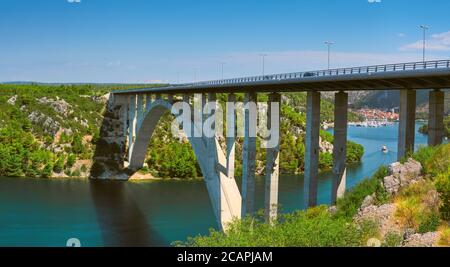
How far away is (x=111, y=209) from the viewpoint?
41625 mm

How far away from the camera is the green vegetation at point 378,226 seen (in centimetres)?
1088

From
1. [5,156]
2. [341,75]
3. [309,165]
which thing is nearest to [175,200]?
[5,156]

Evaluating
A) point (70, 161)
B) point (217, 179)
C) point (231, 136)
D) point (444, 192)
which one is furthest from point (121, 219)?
point (444, 192)

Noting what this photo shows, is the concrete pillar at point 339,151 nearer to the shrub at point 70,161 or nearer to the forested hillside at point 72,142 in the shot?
the forested hillside at point 72,142

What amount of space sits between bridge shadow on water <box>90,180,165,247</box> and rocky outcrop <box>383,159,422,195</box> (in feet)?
68.1

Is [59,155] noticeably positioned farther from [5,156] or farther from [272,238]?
[272,238]

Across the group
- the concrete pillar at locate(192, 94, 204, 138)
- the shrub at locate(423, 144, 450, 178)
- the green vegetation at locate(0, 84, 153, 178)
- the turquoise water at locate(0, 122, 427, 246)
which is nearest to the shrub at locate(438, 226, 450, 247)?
the shrub at locate(423, 144, 450, 178)

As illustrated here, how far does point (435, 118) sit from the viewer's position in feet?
49.6

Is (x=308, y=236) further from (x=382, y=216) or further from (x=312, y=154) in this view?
(x=312, y=154)

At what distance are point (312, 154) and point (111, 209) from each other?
26383mm

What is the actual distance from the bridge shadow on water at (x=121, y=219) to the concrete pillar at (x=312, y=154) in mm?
15121

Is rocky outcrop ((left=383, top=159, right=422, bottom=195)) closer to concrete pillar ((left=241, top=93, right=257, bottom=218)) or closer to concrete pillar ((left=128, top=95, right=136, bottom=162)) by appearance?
concrete pillar ((left=241, top=93, right=257, bottom=218))

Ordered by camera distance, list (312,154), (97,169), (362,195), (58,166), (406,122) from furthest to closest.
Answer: (97,169)
(58,166)
(312,154)
(406,122)
(362,195)

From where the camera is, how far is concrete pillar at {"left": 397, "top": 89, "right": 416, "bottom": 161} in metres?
15.1
